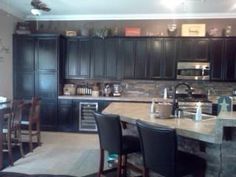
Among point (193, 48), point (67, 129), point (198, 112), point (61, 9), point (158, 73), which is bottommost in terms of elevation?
point (67, 129)

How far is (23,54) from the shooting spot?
21.0ft

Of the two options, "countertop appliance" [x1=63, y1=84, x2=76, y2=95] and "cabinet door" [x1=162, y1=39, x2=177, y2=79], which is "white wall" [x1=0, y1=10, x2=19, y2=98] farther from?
"cabinet door" [x1=162, y1=39, x2=177, y2=79]

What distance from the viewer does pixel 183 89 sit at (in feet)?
20.9

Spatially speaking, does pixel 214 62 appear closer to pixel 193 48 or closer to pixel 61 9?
pixel 193 48

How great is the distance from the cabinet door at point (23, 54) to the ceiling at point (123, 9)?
2.11ft

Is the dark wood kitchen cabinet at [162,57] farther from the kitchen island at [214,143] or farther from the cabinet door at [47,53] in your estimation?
the kitchen island at [214,143]

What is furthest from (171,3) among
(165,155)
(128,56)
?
(165,155)

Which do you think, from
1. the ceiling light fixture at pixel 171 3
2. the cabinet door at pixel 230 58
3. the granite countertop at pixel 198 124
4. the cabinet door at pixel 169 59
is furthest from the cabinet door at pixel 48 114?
the cabinet door at pixel 230 58

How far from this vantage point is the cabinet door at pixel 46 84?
6.31 metres

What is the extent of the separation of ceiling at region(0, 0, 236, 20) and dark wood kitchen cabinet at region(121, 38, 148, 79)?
67cm

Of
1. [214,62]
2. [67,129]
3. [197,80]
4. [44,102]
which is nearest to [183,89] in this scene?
[197,80]

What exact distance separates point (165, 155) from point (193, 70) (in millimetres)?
4218

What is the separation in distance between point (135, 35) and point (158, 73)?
40.3 inches

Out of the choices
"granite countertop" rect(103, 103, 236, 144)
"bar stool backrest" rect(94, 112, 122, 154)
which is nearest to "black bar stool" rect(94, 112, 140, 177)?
"bar stool backrest" rect(94, 112, 122, 154)
